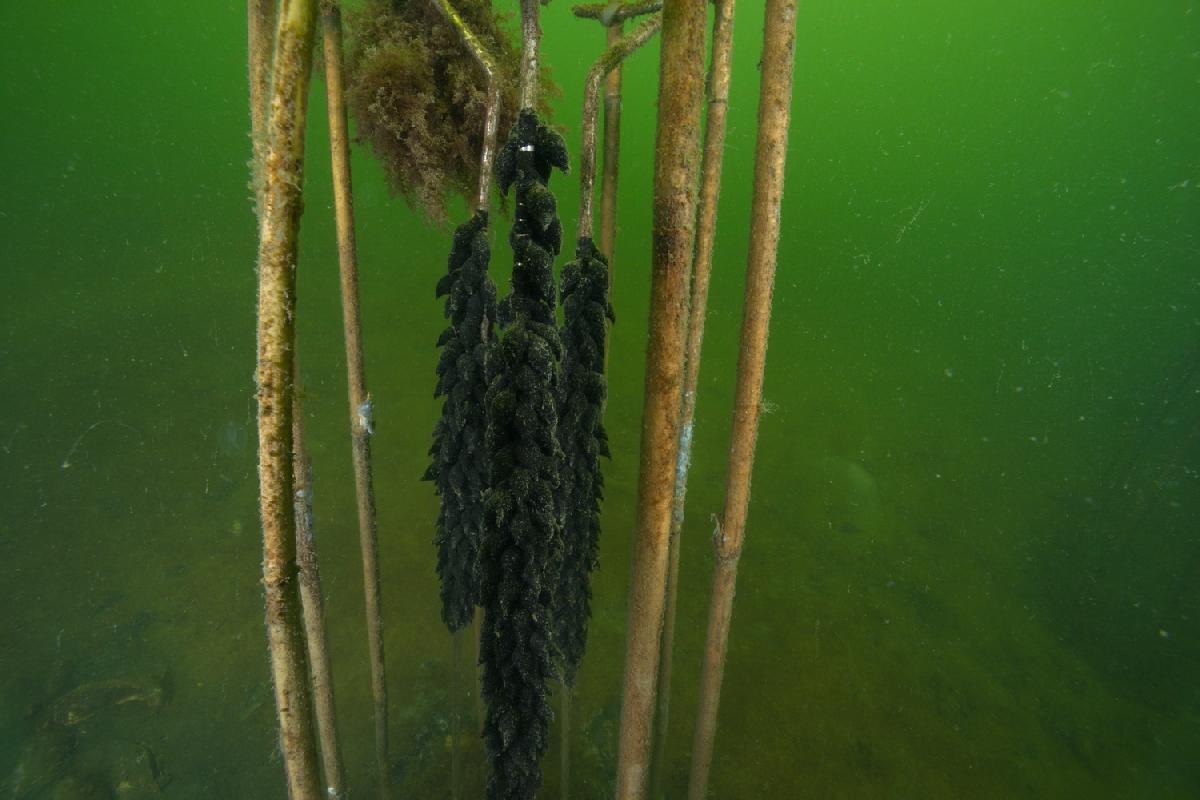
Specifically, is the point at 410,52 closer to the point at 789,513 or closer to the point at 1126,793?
the point at 789,513

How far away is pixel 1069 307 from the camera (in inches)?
615

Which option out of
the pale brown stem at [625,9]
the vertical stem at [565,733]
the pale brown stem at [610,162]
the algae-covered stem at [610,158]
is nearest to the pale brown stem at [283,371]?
the pale brown stem at [625,9]

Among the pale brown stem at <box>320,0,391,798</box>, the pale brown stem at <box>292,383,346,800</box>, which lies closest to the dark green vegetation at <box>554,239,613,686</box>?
the pale brown stem at <box>292,383,346,800</box>

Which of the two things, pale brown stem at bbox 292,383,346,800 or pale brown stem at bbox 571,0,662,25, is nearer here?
pale brown stem at bbox 292,383,346,800

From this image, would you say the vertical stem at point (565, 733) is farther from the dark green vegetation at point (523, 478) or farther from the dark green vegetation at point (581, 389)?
the dark green vegetation at point (523, 478)

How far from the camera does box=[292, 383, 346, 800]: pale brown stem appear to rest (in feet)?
6.31

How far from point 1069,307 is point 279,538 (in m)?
20.6

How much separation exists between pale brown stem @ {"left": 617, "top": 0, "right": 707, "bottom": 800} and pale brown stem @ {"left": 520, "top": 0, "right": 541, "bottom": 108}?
0.28 metres

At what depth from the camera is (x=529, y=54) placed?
1186mm

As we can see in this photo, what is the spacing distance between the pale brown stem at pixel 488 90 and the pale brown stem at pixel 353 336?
2.30 ft

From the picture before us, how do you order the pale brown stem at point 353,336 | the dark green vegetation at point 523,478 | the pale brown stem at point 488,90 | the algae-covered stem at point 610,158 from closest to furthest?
the dark green vegetation at point 523,478 → the pale brown stem at point 488,90 → the pale brown stem at point 353,336 → the algae-covered stem at point 610,158

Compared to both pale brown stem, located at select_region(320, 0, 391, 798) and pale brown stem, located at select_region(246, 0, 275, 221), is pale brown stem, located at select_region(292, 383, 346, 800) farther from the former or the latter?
pale brown stem, located at select_region(246, 0, 275, 221)

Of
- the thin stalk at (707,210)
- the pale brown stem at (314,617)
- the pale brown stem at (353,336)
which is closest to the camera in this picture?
the pale brown stem at (314,617)

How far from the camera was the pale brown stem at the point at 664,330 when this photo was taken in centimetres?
120
